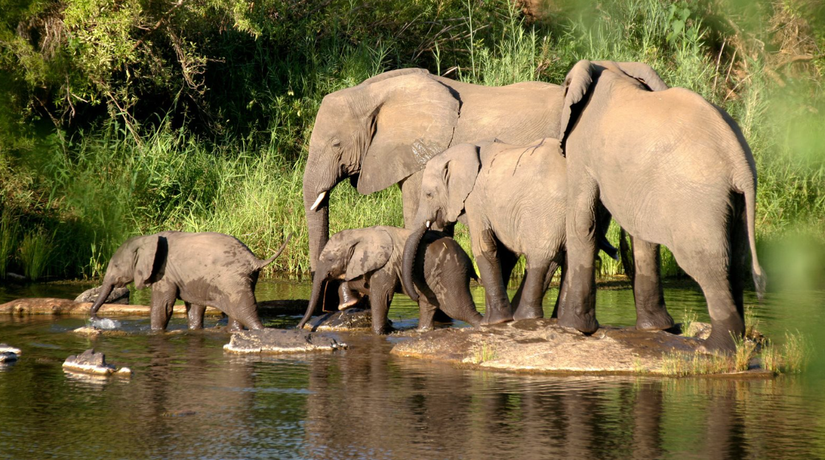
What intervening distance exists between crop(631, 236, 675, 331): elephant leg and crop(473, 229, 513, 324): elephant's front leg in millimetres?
1070

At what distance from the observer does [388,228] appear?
9.88m

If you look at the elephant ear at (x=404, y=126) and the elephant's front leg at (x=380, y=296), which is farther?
the elephant ear at (x=404, y=126)

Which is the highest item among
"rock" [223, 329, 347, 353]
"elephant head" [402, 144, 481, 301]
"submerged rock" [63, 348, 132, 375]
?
"elephant head" [402, 144, 481, 301]

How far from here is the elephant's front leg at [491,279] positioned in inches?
349

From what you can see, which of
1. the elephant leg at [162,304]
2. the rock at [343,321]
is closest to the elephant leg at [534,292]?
the rock at [343,321]

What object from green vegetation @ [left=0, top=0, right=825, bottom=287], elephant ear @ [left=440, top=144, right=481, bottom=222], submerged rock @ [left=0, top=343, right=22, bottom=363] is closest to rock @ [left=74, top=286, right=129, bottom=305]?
green vegetation @ [left=0, top=0, right=825, bottom=287]

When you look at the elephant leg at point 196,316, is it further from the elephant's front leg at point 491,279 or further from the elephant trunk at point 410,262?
the elephant's front leg at point 491,279

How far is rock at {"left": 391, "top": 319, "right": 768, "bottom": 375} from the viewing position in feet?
24.0

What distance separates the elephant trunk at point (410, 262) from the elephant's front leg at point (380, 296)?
1.05 feet

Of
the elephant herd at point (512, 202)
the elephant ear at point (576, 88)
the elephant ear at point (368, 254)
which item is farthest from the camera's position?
the elephant ear at point (368, 254)

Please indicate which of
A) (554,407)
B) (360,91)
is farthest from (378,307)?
(554,407)

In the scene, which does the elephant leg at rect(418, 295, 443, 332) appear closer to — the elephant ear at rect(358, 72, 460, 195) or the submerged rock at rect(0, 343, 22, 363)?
the elephant ear at rect(358, 72, 460, 195)

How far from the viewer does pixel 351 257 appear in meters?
9.72

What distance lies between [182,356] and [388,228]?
246 cm
